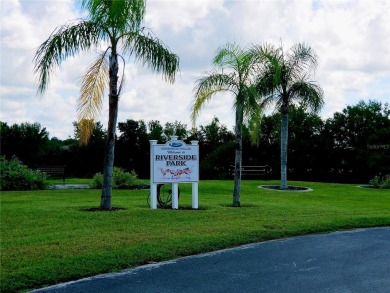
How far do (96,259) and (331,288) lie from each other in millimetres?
3407

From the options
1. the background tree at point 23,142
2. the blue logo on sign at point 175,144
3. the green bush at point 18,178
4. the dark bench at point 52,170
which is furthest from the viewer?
the background tree at point 23,142

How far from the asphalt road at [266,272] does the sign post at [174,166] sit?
6052mm

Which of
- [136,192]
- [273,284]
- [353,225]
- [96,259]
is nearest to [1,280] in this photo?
[96,259]

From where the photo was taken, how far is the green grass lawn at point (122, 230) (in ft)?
25.3

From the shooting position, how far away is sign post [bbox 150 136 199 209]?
622 inches

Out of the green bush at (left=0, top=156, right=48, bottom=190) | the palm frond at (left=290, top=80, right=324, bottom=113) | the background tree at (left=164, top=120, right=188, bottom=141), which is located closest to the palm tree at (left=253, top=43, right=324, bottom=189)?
the palm frond at (left=290, top=80, right=324, bottom=113)

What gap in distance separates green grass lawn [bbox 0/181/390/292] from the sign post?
902mm

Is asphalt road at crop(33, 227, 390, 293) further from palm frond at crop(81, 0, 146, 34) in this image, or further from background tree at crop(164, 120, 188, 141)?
background tree at crop(164, 120, 188, 141)

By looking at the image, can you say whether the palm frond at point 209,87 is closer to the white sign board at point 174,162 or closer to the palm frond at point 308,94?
the white sign board at point 174,162

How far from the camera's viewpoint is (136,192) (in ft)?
71.7

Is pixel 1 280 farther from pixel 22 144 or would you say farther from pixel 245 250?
pixel 22 144

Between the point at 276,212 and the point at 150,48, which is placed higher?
the point at 150,48

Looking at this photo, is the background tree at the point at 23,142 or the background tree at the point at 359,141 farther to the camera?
the background tree at the point at 23,142

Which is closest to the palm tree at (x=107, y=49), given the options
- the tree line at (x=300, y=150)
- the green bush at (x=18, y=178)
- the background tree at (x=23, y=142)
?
the green bush at (x=18, y=178)
